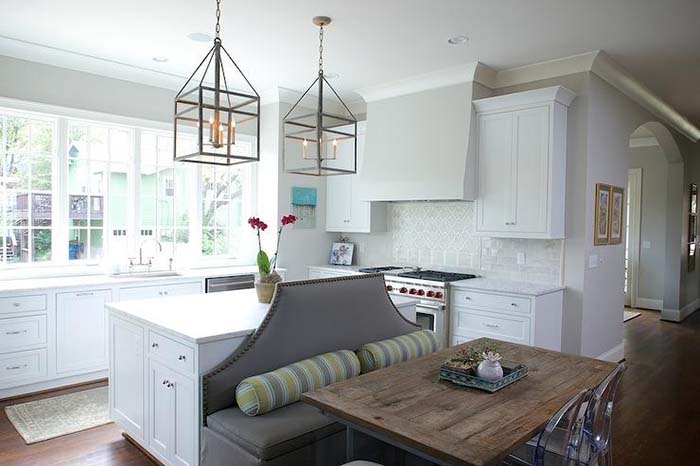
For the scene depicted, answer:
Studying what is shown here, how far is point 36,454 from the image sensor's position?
3.10 m

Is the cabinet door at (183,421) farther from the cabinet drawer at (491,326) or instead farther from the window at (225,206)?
the window at (225,206)

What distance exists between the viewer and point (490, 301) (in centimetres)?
427

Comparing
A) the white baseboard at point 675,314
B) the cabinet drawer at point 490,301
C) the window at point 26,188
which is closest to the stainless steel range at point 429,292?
the cabinet drawer at point 490,301

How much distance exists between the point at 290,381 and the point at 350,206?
11.8 feet

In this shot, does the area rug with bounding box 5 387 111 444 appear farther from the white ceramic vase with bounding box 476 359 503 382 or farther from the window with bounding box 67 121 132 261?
the white ceramic vase with bounding box 476 359 503 382

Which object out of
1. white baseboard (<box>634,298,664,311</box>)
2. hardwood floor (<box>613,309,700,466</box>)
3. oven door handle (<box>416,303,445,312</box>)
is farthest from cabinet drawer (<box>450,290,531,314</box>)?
white baseboard (<box>634,298,664,311</box>)

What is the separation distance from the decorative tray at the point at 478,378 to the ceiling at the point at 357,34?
7.60 ft

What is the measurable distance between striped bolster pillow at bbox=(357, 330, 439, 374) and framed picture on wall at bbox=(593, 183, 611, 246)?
7.28 ft

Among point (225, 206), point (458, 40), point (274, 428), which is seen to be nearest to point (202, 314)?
point (274, 428)

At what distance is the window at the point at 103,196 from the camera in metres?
4.44

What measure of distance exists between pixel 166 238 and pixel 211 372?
3.18 meters

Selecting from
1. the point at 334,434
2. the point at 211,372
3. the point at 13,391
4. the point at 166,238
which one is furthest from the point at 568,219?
the point at 13,391

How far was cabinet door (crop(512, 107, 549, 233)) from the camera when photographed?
429 cm

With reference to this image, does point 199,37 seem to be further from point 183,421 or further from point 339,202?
point 183,421
